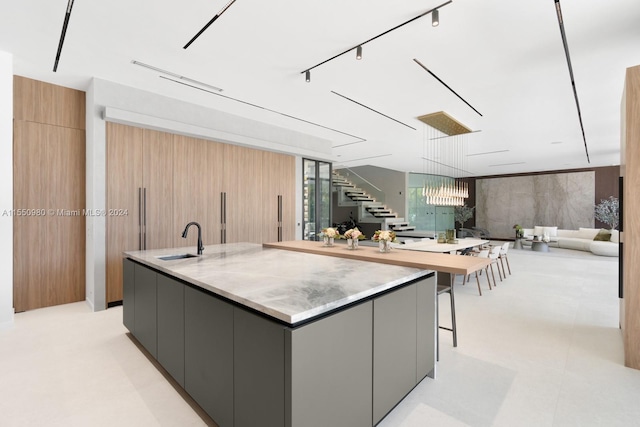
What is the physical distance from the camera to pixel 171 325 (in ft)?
7.66

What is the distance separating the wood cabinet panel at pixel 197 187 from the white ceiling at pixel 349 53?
741 millimetres

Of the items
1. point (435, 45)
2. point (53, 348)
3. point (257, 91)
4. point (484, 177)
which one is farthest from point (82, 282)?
point (484, 177)

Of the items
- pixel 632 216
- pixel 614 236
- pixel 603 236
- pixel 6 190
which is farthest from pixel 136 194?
pixel 603 236

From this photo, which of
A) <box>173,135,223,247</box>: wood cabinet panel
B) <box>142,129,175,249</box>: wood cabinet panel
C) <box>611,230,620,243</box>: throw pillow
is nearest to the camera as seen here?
<box>142,129,175,249</box>: wood cabinet panel

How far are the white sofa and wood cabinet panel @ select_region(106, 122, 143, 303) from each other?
38.9 ft

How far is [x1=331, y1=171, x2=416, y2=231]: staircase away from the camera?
1219 centimetres

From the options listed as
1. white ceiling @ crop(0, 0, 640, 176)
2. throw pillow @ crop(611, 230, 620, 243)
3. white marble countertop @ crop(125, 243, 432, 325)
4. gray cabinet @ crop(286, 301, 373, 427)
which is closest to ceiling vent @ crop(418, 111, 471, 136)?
white ceiling @ crop(0, 0, 640, 176)

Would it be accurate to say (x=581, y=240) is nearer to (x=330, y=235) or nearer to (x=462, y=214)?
(x=462, y=214)

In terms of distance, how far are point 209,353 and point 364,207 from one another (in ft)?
35.7

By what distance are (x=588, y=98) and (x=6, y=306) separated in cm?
810

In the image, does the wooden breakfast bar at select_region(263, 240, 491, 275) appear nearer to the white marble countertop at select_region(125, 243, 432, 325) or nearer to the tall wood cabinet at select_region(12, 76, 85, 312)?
the white marble countertop at select_region(125, 243, 432, 325)

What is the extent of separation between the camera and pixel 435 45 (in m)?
3.10

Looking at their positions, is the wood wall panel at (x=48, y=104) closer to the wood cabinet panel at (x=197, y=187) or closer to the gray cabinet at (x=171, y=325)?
the wood cabinet panel at (x=197, y=187)

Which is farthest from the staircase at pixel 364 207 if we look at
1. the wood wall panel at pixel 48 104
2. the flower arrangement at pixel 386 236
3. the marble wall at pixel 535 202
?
the wood wall panel at pixel 48 104
